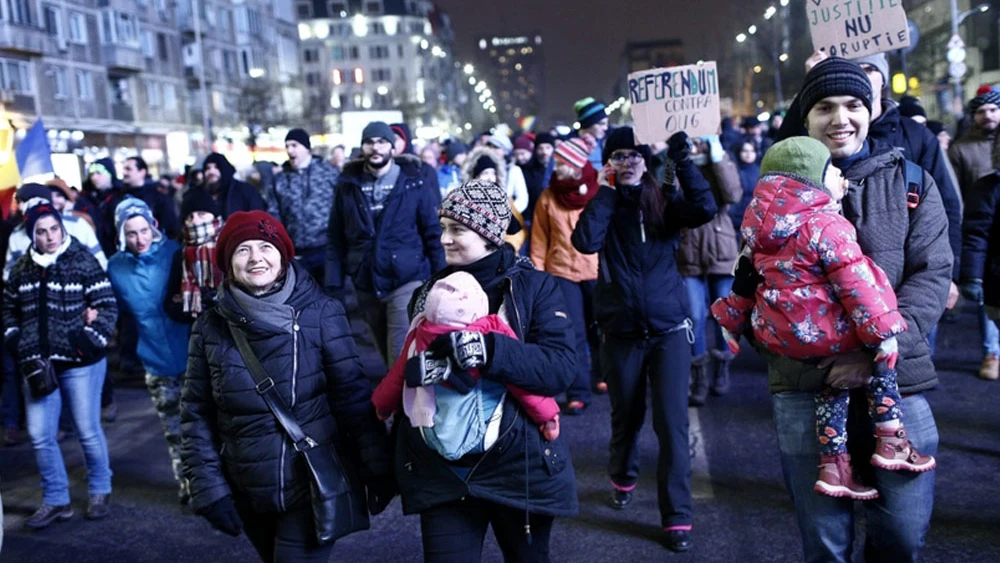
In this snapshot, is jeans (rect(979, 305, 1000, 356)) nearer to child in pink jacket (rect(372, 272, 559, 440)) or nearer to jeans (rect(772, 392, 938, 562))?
jeans (rect(772, 392, 938, 562))

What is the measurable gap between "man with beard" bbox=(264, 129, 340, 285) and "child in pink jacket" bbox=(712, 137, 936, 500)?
708 cm

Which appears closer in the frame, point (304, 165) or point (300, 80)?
point (304, 165)

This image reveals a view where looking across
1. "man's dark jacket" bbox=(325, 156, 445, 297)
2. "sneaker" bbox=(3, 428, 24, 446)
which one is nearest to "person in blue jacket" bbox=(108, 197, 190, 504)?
"man's dark jacket" bbox=(325, 156, 445, 297)

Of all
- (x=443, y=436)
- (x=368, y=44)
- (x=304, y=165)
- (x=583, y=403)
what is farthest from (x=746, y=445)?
(x=368, y=44)

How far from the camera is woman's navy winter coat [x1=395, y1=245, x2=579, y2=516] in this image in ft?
10.9

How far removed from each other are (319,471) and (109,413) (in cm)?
608

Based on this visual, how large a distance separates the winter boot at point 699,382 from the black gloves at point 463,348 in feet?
16.8

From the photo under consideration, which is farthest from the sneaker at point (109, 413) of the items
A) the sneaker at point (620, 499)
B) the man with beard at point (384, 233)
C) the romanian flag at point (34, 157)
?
the sneaker at point (620, 499)

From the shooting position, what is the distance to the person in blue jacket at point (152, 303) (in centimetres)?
616

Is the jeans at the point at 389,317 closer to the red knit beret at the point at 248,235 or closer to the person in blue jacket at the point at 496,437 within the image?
the red knit beret at the point at 248,235

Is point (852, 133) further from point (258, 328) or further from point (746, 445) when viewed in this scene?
point (746, 445)

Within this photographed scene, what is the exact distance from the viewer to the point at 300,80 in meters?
86.8

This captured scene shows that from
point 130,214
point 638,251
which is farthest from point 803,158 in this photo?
point 130,214

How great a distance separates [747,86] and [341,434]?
8116 cm
